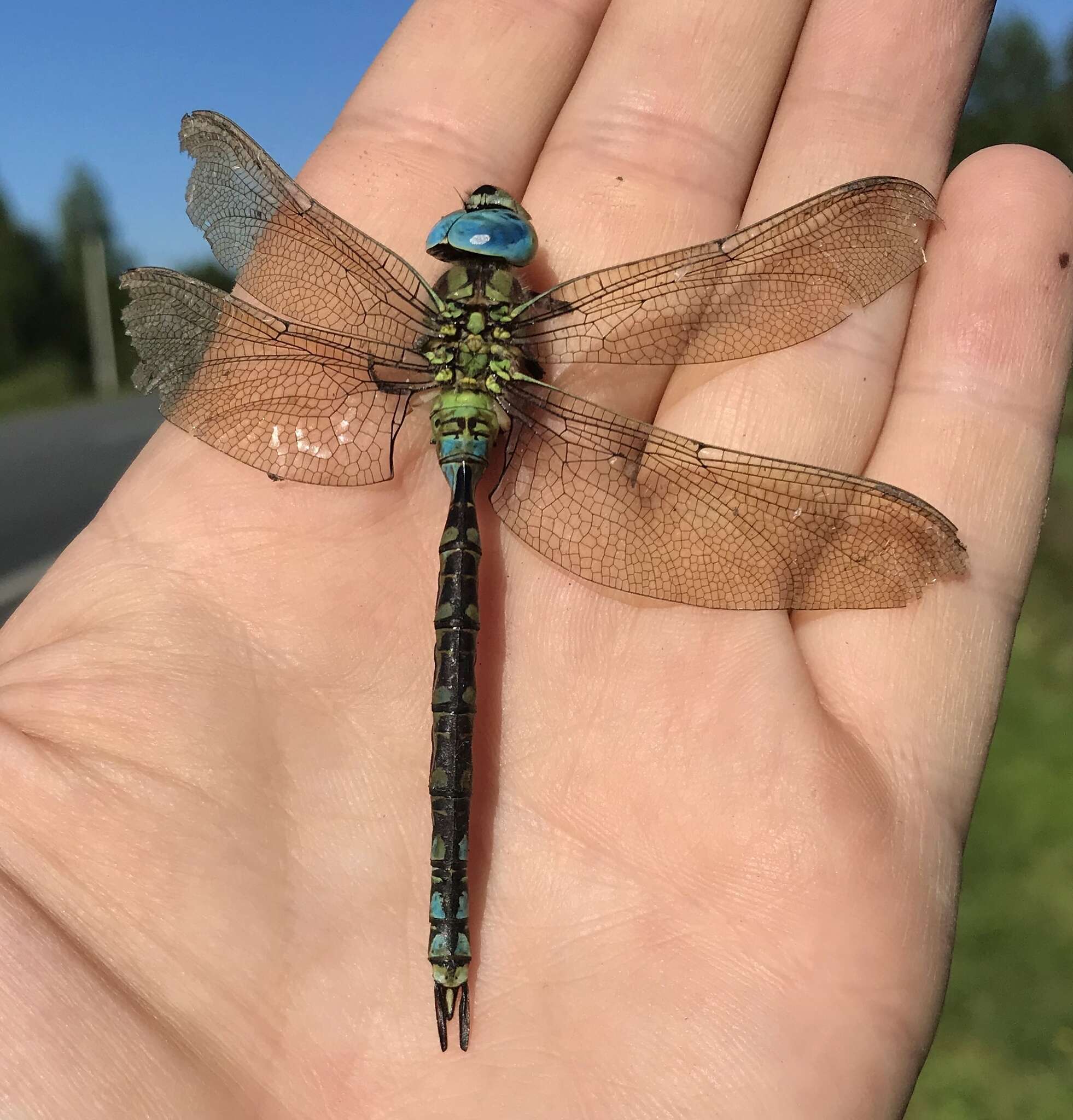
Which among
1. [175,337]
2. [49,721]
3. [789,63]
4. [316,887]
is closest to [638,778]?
[316,887]

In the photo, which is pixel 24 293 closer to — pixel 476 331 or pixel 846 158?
pixel 476 331

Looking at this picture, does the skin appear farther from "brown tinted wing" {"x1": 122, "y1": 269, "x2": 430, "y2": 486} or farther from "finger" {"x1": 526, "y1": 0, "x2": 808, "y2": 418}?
"brown tinted wing" {"x1": 122, "y1": 269, "x2": 430, "y2": 486}

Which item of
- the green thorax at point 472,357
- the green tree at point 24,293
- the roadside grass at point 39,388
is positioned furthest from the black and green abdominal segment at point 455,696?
the green tree at point 24,293

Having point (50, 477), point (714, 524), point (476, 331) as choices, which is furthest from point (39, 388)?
point (714, 524)

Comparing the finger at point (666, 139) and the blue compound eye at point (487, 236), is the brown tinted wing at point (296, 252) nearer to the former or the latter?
the blue compound eye at point (487, 236)

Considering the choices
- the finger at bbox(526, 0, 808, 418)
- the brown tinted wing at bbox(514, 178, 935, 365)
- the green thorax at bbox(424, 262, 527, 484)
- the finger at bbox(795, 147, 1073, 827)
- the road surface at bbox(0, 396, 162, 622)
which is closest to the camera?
the finger at bbox(795, 147, 1073, 827)

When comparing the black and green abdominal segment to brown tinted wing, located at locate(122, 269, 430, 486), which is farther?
brown tinted wing, located at locate(122, 269, 430, 486)

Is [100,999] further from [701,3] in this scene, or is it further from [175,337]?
[701,3]

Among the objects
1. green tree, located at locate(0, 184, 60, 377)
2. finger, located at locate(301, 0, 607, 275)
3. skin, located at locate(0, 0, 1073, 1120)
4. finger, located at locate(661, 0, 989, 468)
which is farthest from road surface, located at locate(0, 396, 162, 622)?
green tree, located at locate(0, 184, 60, 377)
